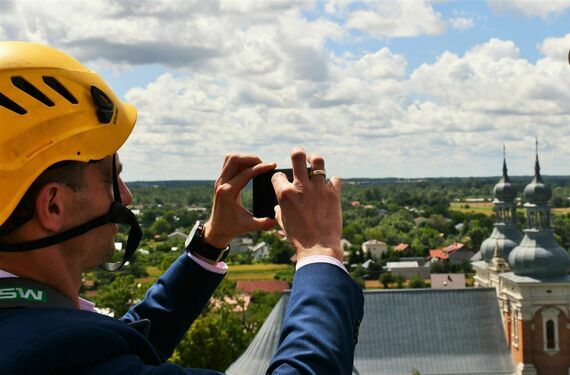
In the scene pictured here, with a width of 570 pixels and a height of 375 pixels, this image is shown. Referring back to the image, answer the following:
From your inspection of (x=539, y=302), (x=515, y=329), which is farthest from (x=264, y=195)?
(x=515, y=329)

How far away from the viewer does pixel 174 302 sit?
309 cm

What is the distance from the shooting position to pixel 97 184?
230 cm

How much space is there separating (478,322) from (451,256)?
7221cm

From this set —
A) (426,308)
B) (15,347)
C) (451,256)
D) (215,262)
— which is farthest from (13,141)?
(451,256)

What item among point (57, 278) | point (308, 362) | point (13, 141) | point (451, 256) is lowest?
point (451, 256)

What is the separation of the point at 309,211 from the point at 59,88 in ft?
2.78

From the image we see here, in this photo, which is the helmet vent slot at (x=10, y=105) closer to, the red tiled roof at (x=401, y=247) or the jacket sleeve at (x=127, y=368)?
the jacket sleeve at (x=127, y=368)

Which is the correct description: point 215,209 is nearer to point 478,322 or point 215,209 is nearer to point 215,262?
point 215,262

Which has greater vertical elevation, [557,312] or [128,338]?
[128,338]

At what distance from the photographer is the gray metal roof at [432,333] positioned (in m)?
33.3

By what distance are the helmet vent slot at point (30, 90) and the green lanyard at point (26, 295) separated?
1.74 feet

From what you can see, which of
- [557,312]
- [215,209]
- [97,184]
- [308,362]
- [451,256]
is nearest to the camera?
[308,362]

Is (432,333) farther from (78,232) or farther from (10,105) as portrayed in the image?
(10,105)

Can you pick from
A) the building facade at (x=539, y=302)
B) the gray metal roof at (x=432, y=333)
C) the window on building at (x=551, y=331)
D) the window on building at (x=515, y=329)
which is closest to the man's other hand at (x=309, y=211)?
the gray metal roof at (x=432, y=333)
